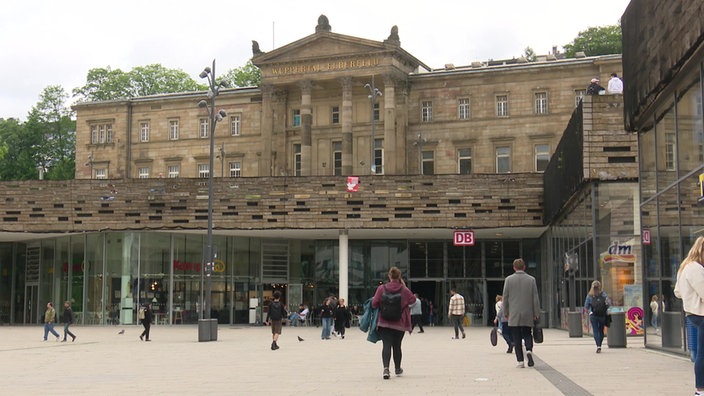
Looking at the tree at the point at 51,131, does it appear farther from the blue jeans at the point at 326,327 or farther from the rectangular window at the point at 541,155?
the blue jeans at the point at 326,327

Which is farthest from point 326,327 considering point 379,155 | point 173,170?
point 173,170

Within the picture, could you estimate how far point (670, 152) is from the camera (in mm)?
18062

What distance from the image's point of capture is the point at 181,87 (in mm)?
95062

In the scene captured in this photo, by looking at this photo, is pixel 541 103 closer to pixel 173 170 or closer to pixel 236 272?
pixel 173 170

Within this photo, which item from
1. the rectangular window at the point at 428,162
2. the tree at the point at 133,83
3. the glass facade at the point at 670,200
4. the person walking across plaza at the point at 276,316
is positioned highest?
the tree at the point at 133,83

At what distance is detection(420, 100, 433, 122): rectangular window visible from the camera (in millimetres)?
73438

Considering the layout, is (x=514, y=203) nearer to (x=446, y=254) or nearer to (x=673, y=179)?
(x=446, y=254)

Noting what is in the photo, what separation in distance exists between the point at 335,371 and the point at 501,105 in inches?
2250

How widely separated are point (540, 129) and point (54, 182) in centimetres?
3835

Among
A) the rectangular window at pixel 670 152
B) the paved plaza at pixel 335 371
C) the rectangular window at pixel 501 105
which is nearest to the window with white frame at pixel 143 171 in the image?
the rectangular window at pixel 501 105

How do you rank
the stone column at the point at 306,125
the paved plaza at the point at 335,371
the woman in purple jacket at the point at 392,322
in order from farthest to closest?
1. the stone column at the point at 306,125
2. the woman in purple jacket at the point at 392,322
3. the paved plaza at the point at 335,371

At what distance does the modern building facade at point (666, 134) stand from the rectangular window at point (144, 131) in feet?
215

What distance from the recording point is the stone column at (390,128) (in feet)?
233

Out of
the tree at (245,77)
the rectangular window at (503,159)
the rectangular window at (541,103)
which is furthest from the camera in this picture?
the tree at (245,77)
